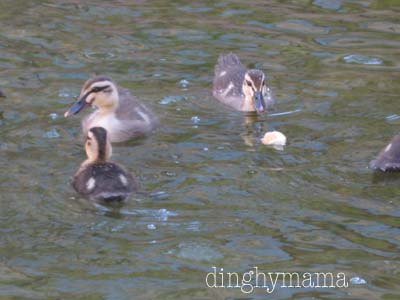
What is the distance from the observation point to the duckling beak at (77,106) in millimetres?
10094

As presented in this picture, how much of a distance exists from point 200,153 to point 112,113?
1.29 meters

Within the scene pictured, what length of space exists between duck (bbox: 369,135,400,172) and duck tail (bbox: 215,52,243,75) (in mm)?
2808

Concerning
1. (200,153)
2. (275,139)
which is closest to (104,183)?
(200,153)

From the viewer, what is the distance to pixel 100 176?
8555 millimetres

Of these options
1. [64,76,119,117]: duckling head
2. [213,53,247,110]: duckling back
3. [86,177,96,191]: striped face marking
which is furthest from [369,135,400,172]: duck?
[64,76,119,117]: duckling head

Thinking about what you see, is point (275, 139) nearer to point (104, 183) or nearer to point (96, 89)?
point (96, 89)

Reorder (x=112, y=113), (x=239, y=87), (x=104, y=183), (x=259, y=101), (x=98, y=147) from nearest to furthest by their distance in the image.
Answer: (x=104, y=183) → (x=98, y=147) → (x=112, y=113) → (x=259, y=101) → (x=239, y=87)

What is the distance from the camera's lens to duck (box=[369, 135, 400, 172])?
898cm

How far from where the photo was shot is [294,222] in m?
8.06

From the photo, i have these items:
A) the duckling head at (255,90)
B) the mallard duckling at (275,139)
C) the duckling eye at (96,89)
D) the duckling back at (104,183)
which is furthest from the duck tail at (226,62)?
the duckling back at (104,183)

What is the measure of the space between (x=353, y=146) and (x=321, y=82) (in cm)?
194

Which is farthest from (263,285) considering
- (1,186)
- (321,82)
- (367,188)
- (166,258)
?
(321,82)

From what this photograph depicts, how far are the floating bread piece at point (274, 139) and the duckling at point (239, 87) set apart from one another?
97 centimetres

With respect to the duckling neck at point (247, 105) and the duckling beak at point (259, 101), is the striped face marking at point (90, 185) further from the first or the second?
the duckling neck at point (247, 105)
